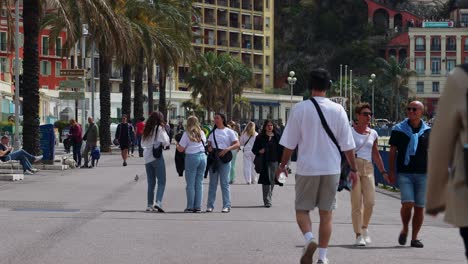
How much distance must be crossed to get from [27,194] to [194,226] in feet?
23.8

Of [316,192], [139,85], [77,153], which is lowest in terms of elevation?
[77,153]

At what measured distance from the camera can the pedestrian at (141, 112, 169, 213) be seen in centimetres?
1766

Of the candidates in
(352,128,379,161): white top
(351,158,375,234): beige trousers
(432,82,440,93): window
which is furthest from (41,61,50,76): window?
(351,158,375,234): beige trousers

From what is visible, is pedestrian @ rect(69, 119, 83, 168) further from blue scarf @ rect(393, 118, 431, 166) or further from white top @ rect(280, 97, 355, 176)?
white top @ rect(280, 97, 355, 176)

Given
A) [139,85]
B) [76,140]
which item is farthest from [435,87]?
[76,140]

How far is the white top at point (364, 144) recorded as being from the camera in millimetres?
12953

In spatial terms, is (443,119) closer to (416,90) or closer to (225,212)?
(225,212)

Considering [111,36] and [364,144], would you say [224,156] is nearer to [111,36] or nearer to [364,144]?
[364,144]

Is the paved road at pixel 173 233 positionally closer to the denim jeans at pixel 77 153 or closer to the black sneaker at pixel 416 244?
the black sneaker at pixel 416 244

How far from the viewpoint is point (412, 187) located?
1248cm

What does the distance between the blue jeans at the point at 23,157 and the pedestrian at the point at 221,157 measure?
38.7 feet

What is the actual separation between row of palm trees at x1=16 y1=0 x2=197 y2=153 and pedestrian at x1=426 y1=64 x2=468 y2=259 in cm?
2442

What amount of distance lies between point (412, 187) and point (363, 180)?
2.14 feet

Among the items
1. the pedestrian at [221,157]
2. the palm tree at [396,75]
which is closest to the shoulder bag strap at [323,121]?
the pedestrian at [221,157]
